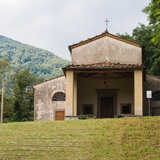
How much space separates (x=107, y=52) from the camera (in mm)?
28922

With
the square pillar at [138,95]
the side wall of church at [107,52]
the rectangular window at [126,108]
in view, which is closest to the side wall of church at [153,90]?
the rectangular window at [126,108]

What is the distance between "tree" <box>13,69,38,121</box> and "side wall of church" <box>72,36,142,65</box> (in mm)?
16185

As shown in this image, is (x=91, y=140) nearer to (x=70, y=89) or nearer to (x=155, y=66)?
(x=70, y=89)

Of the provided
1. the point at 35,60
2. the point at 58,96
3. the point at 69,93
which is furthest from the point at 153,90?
the point at 35,60

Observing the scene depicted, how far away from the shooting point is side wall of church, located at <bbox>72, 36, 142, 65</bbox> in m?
28.6

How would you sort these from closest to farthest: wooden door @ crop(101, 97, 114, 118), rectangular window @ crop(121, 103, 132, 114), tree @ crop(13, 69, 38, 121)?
1. rectangular window @ crop(121, 103, 132, 114)
2. wooden door @ crop(101, 97, 114, 118)
3. tree @ crop(13, 69, 38, 121)

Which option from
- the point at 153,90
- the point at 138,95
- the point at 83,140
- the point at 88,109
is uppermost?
the point at 153,90

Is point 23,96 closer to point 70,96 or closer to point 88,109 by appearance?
point 88,109

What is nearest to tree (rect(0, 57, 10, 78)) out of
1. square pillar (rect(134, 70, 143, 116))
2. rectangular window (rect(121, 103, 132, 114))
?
rectangular window (rect(121, 103, 132, 114))

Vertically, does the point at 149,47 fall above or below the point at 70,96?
above

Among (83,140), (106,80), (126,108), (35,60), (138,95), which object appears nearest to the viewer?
(83,140)

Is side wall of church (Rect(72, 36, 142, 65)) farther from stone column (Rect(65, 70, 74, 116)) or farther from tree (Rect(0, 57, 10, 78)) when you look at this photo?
tree (Rect(0, 57, 10, 78))

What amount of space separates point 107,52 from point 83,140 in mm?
13014

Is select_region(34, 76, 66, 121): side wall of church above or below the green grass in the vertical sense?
above
